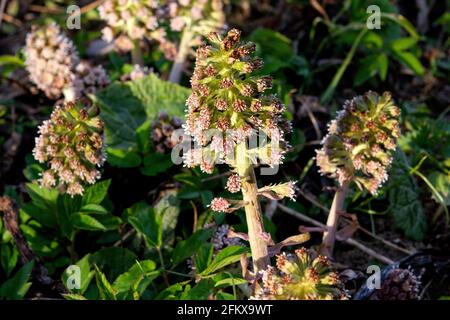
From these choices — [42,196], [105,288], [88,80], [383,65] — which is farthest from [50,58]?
[383,65]

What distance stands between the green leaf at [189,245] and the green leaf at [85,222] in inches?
14.7

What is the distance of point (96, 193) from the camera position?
355 centimetres

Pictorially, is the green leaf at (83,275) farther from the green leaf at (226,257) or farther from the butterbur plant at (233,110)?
the butterbur plant at (233,110)

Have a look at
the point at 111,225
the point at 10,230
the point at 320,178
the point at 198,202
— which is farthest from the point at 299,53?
the point at 10,230

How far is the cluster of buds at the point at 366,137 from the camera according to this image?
127 inches

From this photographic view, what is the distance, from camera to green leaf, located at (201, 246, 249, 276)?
2959mm

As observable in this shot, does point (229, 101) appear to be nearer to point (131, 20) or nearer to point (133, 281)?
point (133, 281)

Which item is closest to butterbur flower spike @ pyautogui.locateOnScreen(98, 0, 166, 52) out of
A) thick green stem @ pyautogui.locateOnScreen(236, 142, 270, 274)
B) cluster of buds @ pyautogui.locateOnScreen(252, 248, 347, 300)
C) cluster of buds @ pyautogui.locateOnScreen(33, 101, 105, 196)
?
cluster of buds @ pyautogui.locateOnScreen(33, 101, 105, 196)

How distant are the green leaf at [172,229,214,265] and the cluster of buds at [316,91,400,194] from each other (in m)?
0.71

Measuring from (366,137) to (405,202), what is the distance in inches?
35.5

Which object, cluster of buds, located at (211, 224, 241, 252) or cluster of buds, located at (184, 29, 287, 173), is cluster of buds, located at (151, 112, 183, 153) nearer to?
cluster of buds, located at (211, 224, 241, 252)

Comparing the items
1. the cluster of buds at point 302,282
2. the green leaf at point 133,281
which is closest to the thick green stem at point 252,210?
the cluster of buds at point 302,282
